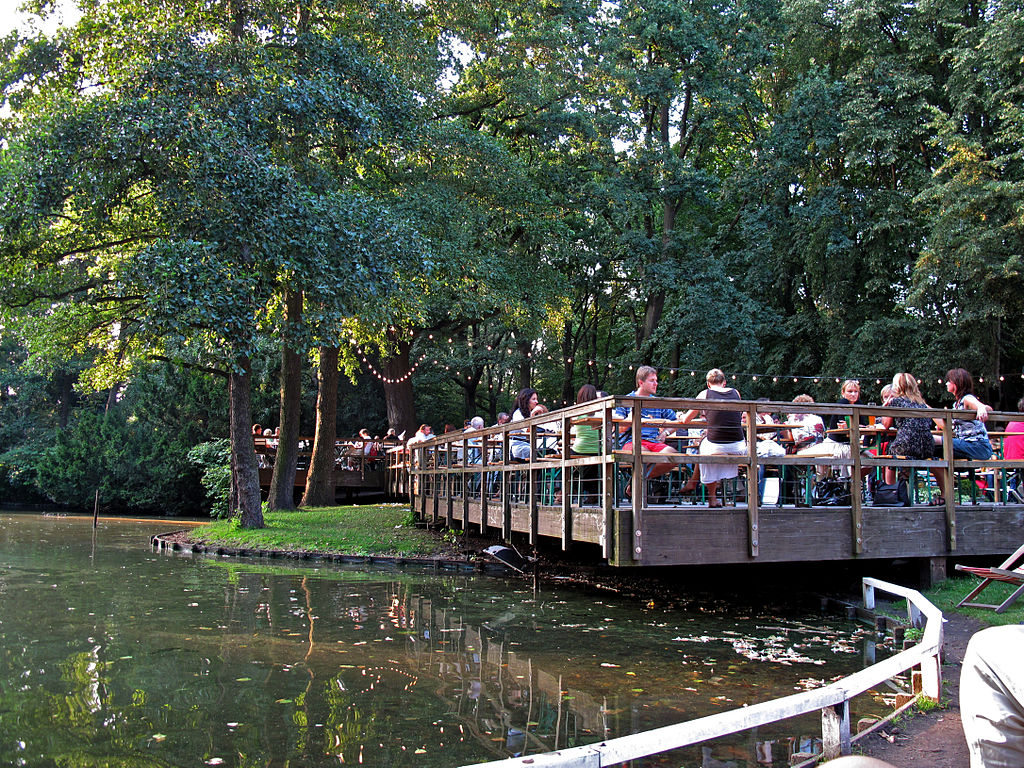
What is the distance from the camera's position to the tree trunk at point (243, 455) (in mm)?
18250

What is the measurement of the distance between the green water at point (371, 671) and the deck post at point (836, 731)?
666 mm

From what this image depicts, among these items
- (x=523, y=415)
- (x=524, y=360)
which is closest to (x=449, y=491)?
(x=523, y=415)

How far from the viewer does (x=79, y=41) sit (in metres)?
16.5

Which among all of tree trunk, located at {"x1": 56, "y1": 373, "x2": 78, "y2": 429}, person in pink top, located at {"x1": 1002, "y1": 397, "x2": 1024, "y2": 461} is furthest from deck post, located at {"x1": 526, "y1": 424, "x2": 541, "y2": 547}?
tree trunk, located at {"x1": 56, "y1": 373, "x2": 78, "y2": 429}

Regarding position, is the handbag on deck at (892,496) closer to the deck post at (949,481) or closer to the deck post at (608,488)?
the deck post at (949,481)

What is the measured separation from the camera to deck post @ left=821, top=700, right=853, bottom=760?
409 centimetres

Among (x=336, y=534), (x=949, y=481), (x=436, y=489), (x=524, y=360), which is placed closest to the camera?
(x=949, y=481)

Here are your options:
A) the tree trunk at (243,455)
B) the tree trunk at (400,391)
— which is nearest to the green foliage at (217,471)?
the tree trunk at (400,391)

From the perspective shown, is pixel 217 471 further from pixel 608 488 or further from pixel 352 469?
pixel 608 488

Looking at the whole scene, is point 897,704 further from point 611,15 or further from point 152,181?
point 611,15

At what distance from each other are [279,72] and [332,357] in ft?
26.0

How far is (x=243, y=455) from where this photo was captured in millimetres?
18547

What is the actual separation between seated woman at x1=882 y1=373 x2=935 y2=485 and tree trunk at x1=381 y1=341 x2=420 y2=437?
58.2ft

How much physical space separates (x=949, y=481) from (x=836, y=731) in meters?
6.21
